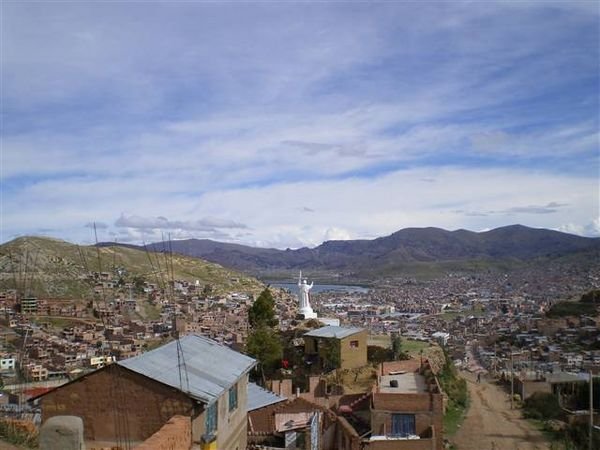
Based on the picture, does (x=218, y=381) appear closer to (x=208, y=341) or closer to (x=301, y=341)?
(x=208, y=341)

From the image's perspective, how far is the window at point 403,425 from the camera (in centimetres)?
1828

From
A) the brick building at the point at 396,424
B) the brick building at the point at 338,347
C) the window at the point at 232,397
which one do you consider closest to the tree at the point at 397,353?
the brick building at the point at 338,347

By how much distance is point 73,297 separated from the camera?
56.6 m

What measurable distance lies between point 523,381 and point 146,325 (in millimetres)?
35013

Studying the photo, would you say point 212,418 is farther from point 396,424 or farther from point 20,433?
point 396,424

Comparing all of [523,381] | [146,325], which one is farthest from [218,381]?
[146,325]

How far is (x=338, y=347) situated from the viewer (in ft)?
85.3

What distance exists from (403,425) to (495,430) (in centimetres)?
744

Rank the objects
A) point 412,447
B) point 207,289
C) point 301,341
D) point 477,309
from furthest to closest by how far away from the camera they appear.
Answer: point 477,309
point 207,289
point 301,341
point 412,447

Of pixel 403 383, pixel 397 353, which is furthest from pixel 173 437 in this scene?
pixel 397 353

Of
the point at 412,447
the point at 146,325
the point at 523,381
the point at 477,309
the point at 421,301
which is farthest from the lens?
the point at 421,301

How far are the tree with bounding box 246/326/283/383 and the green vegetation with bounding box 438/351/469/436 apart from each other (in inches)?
292

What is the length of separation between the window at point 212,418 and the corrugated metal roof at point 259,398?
6.79 meters

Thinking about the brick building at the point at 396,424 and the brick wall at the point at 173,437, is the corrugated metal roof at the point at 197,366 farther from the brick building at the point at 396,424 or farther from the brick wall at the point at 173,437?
the brick building at the point at 396,424
